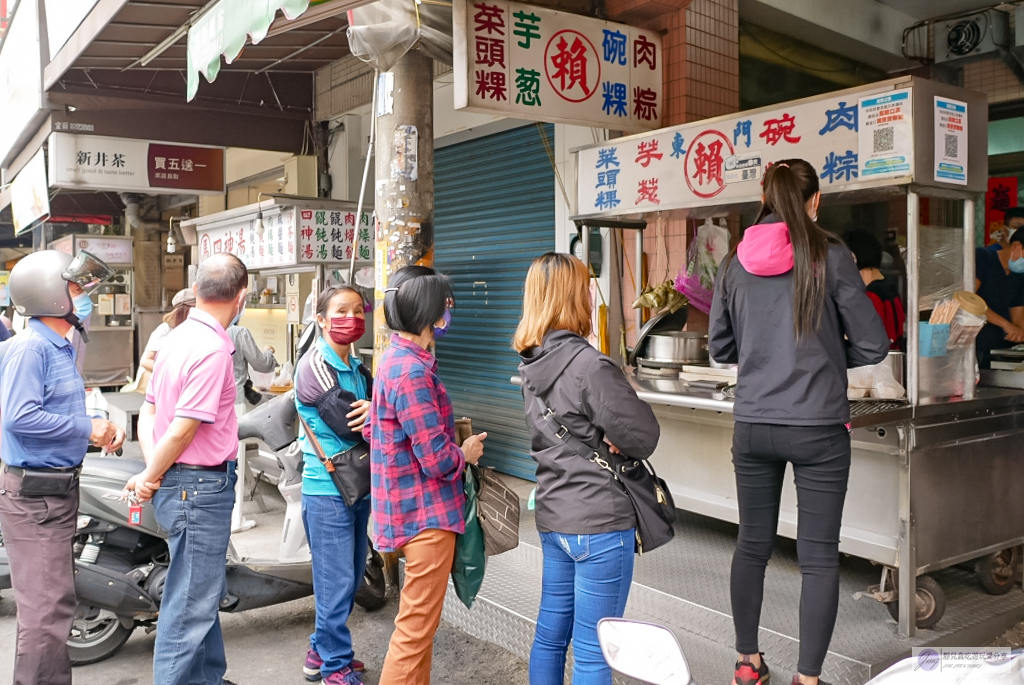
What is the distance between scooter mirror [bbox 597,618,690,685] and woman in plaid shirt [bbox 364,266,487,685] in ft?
5.24

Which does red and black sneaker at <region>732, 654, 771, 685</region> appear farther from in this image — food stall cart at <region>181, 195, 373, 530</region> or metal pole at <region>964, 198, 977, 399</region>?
food stall cart at <region>181, 195, 373, 530</region>

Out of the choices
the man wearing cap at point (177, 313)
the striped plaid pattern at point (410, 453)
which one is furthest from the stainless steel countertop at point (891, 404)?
the man wearing cap at point (177, 313)

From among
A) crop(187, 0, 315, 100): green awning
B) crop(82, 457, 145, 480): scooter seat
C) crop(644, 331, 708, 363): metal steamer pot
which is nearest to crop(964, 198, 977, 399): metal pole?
crop(644, 331, 708, 363): metal steamer pot

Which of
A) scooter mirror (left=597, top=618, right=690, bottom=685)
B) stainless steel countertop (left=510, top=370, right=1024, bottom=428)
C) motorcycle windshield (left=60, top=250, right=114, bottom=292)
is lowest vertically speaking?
scooter mirror (left=597, top=618, right=690, bottom=685)

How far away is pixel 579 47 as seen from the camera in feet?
15.9

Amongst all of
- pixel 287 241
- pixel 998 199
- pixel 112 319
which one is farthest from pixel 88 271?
pixel 112 319

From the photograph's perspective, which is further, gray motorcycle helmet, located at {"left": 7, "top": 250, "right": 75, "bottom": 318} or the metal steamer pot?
the metal steamer pot

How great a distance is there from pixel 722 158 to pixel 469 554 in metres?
2.43

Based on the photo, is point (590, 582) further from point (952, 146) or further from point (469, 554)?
point (952, 146)

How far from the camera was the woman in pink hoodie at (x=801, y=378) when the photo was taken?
9.84ft

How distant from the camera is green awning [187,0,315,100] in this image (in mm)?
3776

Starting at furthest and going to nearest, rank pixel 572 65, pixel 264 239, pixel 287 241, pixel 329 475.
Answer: pixel 264 239 < pixel 287 241 < pixel 572 65 < pixel 329 475

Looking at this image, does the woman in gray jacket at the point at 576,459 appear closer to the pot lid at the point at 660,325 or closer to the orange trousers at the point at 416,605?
the orange trousers at the point at 416,605

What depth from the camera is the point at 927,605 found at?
150 inches
